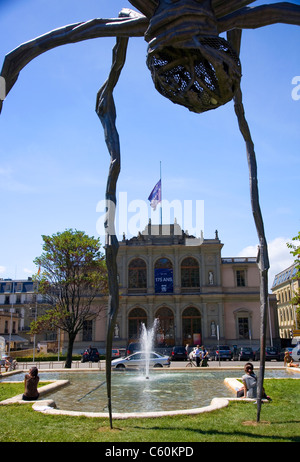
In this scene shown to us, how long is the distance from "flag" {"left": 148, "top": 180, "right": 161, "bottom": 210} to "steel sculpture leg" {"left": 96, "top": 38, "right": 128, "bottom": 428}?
34.5m

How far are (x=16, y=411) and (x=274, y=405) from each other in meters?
4.64

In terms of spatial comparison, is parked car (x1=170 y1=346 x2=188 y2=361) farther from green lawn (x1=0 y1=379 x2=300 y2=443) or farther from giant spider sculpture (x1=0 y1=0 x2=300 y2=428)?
giant spider sculpture (x1=0 y1=0 x2=300 y2=428)

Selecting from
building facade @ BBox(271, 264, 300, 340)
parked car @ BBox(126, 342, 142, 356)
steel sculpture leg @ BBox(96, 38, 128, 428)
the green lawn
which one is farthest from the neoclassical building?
steel sculpture leg @ BBox(96, 38, 128, 428)

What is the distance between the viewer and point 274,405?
7.62m

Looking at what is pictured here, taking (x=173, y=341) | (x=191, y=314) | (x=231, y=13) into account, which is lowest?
(x=173, y=341)

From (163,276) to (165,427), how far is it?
40517 millimetres

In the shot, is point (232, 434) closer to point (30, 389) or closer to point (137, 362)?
point (30, 389)

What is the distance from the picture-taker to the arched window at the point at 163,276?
150 ft

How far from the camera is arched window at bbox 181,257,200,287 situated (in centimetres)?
4638

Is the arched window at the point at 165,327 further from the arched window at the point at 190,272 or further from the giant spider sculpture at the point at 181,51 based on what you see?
the giant spider sculpture at the point at 181,51

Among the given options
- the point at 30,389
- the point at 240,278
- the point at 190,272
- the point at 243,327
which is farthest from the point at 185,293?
the point at 30,389
